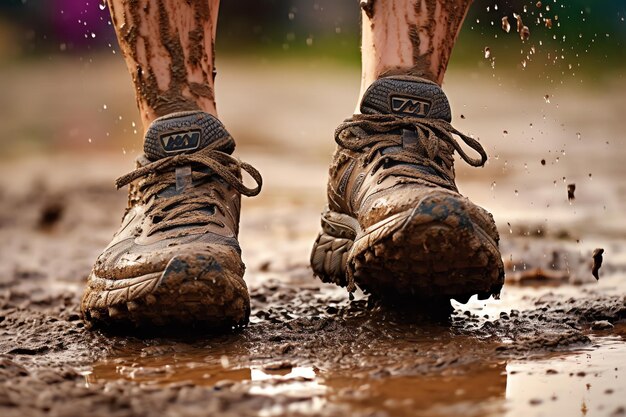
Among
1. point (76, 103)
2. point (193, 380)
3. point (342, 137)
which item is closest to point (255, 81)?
point (76, 103)

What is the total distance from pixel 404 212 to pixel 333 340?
11.0 inches

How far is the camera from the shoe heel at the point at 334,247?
2.11m

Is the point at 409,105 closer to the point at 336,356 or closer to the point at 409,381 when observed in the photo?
the point at 336,356

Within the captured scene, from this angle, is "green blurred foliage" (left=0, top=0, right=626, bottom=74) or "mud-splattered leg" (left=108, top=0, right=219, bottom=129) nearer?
"mud-splattered leg" (left=108, top=0, right=219, bottom=129)

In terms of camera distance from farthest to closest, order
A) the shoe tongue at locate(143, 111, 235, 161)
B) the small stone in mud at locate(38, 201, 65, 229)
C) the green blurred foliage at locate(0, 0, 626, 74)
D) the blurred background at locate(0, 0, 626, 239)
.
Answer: the green blurred foliage at locate(0, 0, 626, 74), the blurred background at locate(0, 0, 626, 239), the small stone in mud at locate(38, 201, 65, 229), the shoe tongue at locate(143, 111, 235, 161)

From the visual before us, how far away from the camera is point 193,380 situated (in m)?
1.56

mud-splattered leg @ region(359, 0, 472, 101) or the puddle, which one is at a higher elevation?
mud-splattered leg @ region(359, 0, 472, 101)

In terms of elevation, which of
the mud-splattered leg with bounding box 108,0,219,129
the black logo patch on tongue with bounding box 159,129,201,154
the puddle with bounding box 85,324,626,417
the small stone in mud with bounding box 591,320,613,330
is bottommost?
the puddle with bounding box 85,324,626,417

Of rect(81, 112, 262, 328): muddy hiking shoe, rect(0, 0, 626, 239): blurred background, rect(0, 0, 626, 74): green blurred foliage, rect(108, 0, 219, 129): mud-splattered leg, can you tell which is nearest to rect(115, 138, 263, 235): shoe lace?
rect(81, 112, 262, 328): muddy hiking shoe

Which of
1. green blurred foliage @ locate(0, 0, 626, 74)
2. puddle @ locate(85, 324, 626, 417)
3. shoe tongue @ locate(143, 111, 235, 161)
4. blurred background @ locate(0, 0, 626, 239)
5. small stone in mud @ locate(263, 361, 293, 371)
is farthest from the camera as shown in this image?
green blurred foliage @ locate(0, 0, 626, 74)

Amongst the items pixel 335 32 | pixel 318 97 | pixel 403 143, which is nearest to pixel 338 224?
pixel 403 143

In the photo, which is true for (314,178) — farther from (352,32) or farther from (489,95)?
(352,32)

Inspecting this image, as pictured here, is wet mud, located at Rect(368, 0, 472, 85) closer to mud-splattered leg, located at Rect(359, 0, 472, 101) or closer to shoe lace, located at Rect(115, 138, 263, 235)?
mud-splattered leg, located at Rect(359, 0, 472, 101)

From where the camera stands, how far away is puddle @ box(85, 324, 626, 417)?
4.50 ft
